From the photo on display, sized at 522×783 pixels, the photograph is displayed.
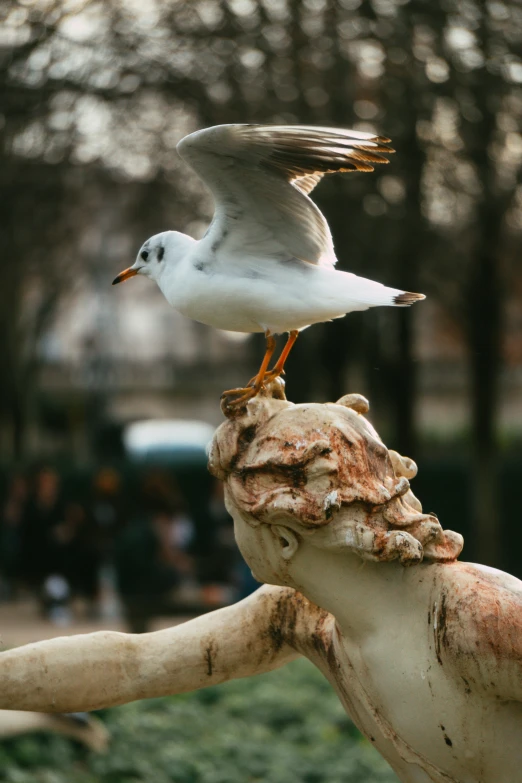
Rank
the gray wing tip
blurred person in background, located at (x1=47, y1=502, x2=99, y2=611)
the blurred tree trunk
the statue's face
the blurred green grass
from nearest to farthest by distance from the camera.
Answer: the statue's face < the gray wing tip < the blurred green grass < blurred person in background, located at (x1=47, y1=502, x2=99, y2=611) < the blurred tree trunk

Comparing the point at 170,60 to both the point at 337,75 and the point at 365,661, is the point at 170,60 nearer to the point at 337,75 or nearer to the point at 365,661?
the point at 337,75

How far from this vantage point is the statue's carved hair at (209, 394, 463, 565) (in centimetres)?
252

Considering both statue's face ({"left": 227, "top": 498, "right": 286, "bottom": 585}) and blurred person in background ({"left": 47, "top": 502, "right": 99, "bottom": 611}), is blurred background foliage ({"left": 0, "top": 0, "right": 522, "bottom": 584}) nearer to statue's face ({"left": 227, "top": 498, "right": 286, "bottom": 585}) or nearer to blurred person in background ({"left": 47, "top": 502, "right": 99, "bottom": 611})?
blurred person in background ({"left": 47, "top": 502, "right": 99, "bottom": 611})

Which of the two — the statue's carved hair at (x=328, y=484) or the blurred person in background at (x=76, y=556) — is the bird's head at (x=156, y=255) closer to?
the statue's carved hair at (x=328, y=484)

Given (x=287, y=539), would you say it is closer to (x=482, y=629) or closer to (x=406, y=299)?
(x=482, y=629)

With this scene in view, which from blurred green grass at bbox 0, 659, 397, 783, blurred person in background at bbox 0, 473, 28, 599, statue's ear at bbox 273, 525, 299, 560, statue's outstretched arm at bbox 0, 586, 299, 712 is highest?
statue's ear at bbox 273, 525, 299, 560

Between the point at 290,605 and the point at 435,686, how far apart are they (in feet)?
1.86

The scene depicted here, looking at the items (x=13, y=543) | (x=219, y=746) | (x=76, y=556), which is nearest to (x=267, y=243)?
(x=219, y=746)

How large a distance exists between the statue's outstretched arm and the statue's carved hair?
0.41 m

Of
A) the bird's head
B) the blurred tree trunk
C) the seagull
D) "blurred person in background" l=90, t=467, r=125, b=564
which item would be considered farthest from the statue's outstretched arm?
the blurred tree trunk

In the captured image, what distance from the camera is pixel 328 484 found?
8.31 feet

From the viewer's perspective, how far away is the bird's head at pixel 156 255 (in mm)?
3830

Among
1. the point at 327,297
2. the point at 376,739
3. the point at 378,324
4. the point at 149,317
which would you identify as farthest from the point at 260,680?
the point at 149,317

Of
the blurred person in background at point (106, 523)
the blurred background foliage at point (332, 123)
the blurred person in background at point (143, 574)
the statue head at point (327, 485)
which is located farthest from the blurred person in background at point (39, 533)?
the statue head at point (327, 485)
